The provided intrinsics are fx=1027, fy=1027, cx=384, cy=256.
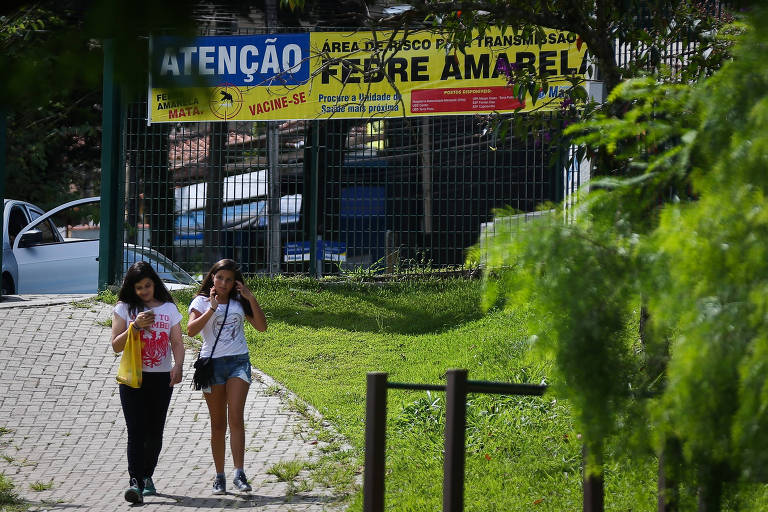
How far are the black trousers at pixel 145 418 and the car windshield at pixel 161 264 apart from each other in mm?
6580

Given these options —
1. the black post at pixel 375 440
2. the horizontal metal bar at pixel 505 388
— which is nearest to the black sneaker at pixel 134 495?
the black post at pixel 375 440

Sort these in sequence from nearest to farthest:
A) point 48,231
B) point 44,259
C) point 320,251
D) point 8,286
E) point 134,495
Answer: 1. point 134,495
2. point 320,251
3. point 8,286
4. point 44,259
5. point 48,231

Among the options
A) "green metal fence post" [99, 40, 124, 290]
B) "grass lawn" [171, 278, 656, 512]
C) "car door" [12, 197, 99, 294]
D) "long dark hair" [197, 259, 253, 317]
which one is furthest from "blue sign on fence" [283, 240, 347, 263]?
"long dark hair" [197, 259, 253, 317]

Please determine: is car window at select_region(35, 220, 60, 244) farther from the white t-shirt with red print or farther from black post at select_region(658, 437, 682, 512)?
black post at select_region(658, 437, 682, 512)

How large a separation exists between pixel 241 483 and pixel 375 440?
272cm

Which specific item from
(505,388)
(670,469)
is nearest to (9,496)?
(505,388)

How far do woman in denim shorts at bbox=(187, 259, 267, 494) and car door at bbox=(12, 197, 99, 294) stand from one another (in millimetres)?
8701

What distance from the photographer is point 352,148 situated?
13.8 metres

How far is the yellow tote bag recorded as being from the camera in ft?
23.3

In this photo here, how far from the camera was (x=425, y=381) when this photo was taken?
9203mm

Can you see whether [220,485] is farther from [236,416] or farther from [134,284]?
[134,284]

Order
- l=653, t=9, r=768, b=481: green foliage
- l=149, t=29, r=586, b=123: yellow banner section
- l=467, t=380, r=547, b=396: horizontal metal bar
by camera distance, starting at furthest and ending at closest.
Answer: l=149, t=29, r=586, b=123: yellow banner section, l=467, t=380, r=547, b=396: horizontal metal bar, l=653, t=9, r=768, b=481: green foliage

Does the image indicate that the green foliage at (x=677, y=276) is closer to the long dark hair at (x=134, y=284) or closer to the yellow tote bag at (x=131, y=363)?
the yellow tote bag at (x=131, y=363)

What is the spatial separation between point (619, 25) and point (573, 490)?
10.9 ft
